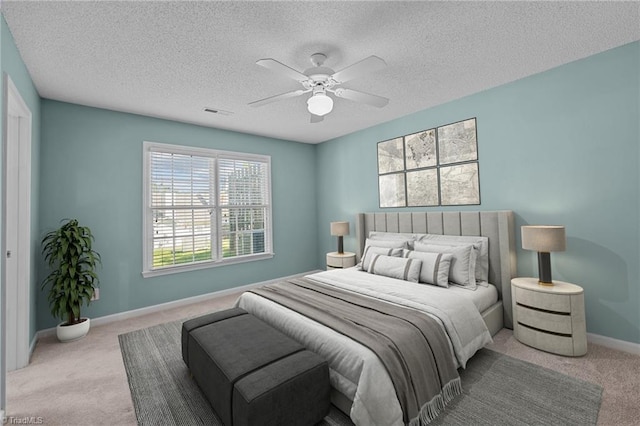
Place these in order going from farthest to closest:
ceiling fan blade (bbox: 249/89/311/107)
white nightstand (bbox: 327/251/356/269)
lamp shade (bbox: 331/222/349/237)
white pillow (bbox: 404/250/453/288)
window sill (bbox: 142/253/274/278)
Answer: lamp shade (bbox: 331/222/349/237)
white nightstand (bbox: 327/251/356/269)
window sill (bbox: 142/253/274/278)
white pillow (bbox: 404/250/453/288)
ceiling fan blade (bbox: 249/89/311/107)

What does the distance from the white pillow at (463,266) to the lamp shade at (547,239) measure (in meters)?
0.57

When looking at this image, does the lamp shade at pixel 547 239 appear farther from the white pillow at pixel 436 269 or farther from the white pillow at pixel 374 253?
the white pillow at pixel 374 253

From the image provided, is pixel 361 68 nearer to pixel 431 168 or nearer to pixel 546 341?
pixel 431 168

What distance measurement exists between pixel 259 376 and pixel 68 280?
278cm

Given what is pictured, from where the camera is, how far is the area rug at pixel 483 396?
1812 mm

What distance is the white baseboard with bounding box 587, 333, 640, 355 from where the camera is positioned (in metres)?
2.52

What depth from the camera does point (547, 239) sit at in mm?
2621

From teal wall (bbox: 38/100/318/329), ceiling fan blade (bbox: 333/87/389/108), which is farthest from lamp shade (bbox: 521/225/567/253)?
teal wall (bbox: 38/100/318/329)

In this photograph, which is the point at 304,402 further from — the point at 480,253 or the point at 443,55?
the point at 443,55

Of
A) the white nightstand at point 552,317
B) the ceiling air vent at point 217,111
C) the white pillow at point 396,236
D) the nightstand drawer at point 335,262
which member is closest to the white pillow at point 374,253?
the white pillow at point 396,236

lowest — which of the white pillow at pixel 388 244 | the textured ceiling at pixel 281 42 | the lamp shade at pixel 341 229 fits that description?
the white pillow at pixel 388 244

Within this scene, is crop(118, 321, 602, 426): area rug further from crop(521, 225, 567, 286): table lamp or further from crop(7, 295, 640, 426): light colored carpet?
crop(521, 225, 567, 286): table lamp

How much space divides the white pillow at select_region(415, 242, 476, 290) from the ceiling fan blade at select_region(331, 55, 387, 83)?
2147 millimetres

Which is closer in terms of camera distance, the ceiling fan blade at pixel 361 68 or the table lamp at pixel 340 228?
the ceiling fan blade at pixel 361 68
